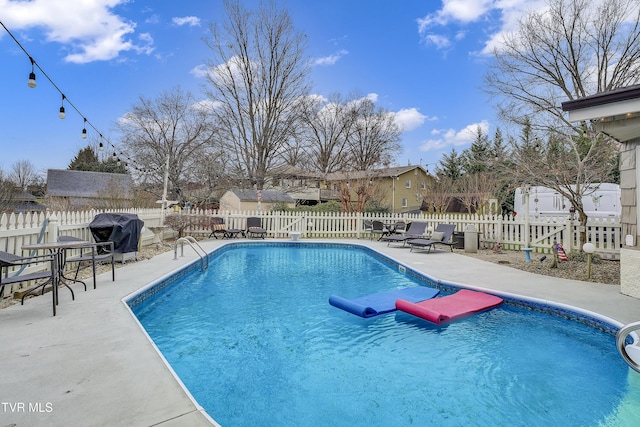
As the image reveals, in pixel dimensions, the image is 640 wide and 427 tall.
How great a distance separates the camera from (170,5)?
12188mm

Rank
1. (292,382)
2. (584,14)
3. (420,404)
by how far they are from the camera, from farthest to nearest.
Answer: (584,14) → (292,382) → (420,404)

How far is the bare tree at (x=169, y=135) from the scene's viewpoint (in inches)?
900

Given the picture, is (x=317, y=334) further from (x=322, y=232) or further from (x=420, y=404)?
(x=322, y=232)

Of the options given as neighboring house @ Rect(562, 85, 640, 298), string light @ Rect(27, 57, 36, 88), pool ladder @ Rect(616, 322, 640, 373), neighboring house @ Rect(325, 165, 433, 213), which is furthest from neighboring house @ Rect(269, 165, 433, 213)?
pool ladder @ Rect(616, 322, 640, 373)

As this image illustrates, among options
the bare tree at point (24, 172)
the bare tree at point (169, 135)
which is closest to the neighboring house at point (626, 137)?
the bare tree at point (169, 135)

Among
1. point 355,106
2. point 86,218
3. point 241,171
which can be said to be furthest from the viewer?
point 355,106

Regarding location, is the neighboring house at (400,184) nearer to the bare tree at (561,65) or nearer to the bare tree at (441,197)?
the bare tree at (441,197)

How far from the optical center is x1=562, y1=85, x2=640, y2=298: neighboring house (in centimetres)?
428

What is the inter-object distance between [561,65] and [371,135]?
24196 mm

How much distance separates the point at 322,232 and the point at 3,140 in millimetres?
25044

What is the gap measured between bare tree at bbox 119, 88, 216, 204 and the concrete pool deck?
18.6 metres

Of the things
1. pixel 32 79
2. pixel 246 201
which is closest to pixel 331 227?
pixel 32 79

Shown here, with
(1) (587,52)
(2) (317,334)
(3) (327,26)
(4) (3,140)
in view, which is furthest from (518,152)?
(4) (3,140)

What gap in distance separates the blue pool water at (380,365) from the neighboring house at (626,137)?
5.29 ft
